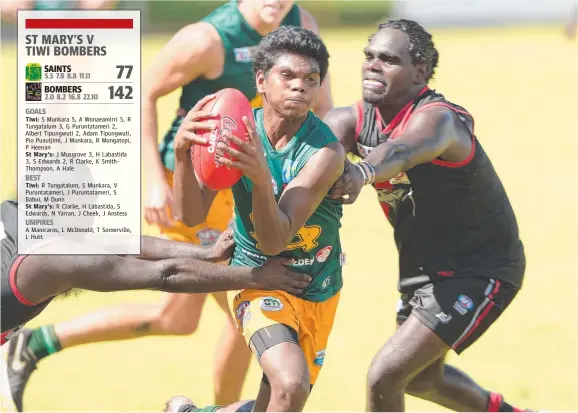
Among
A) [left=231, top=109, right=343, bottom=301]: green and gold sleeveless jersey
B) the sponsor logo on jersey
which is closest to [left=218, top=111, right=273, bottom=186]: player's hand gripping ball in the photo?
[left=231, top=109, right=343, bottom=301]: green and gold sleeveless jersey

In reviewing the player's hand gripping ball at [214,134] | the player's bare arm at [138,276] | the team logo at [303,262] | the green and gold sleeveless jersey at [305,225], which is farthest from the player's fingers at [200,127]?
the team logo at [303,262]

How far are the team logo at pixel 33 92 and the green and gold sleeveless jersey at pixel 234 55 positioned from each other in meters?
1.02

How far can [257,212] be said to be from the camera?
15.8 feet

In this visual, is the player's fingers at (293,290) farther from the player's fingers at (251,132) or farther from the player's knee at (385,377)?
the player's fingers at (251,132)

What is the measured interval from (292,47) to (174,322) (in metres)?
2.86

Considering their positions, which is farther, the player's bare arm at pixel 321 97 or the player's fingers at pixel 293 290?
the player's bare arm at pixel 321 97

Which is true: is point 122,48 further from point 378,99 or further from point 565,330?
point 565,330

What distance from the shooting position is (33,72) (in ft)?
22.3

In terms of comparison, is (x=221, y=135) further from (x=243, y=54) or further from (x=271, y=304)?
(x=243, y=54)

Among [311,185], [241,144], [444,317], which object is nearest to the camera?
[241,144]

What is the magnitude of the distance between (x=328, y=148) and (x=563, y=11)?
3444 cm

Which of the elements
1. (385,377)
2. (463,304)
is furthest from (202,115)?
(463,304)

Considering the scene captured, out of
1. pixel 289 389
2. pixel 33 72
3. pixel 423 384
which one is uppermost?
pixel 33 72

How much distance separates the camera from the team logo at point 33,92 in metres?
6.74
